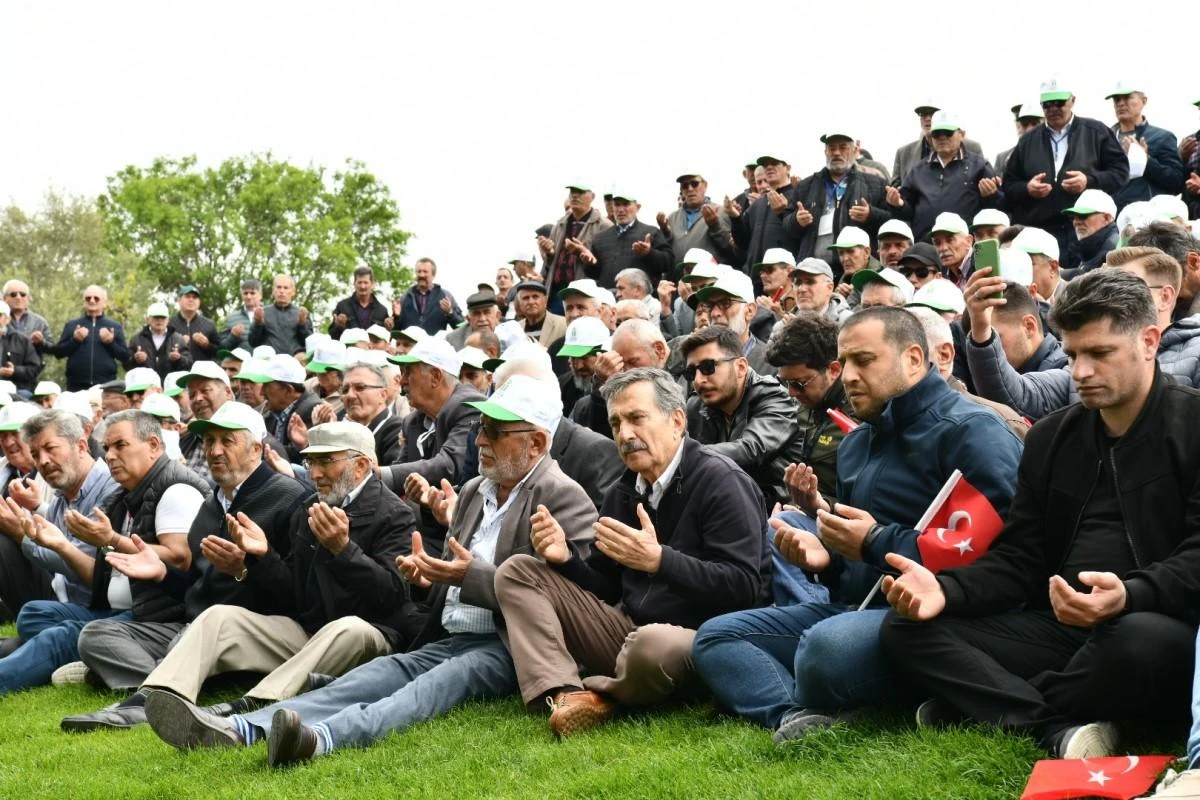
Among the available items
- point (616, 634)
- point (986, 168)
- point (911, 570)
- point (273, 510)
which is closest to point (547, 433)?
point (616, 634)

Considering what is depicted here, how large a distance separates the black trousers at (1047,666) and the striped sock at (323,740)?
8.68 feet

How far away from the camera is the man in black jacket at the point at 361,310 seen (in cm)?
1953

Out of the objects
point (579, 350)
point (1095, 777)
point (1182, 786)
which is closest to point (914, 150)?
point (579, 350)

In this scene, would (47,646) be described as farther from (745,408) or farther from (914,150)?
(914,150)

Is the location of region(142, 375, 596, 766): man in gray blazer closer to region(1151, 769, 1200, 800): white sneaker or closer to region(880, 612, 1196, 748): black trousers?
region(880, 612, 1196, 748): black trousers

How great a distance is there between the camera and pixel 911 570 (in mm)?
5090

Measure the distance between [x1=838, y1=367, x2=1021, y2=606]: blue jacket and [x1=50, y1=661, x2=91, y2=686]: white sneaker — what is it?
17.4 ft

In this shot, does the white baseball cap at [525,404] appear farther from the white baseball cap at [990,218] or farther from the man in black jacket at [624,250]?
the man in black jacket at [624,250]

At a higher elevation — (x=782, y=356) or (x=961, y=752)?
(x=782, y=356)

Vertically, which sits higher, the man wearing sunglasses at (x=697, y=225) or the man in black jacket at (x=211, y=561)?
the man wearing sunglasses at (x=697, y=225)

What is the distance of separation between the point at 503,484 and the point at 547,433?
36cm

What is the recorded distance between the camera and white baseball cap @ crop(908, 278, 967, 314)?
8.65m

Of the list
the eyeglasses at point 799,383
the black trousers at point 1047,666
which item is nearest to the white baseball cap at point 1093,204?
the eyeglasses at point 799,383

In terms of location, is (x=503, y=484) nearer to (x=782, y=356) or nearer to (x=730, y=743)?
(x=782, y=356)
